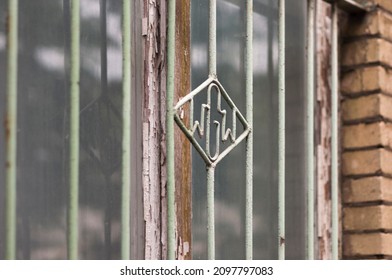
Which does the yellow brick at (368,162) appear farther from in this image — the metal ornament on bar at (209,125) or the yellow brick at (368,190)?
the metal ornament on bar at (209,125)

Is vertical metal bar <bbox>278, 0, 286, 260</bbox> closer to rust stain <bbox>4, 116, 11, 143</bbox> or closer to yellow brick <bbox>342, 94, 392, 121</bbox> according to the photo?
yellow brick <bbox>342, 94, 392, 121</bbox>

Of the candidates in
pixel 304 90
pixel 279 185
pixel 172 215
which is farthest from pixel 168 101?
pixel 304 90

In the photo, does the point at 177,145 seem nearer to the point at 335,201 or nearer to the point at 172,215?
the point at 172,215

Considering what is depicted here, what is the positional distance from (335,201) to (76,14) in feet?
3.83

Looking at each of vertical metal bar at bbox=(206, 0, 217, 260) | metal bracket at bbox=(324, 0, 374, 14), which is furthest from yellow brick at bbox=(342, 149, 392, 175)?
vertical metal bar at bbox=(206, 0, 217, 260)

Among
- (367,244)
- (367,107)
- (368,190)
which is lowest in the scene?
(367,244)

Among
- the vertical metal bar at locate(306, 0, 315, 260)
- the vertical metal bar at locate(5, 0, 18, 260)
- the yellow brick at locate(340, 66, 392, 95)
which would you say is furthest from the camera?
the yellow brick at locate(340, 66, 392, 95)

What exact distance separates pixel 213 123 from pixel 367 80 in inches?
28.0

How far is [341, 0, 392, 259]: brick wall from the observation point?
9.36 feet

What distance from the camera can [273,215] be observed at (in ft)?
8.72

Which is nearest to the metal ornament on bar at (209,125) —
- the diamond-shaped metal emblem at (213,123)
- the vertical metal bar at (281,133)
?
the diamond-shaped metal emblem at (213,123)

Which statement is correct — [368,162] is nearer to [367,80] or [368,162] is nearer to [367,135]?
[367,135]

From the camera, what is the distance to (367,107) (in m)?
2.89

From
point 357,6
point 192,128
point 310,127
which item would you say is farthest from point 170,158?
point 357,6
